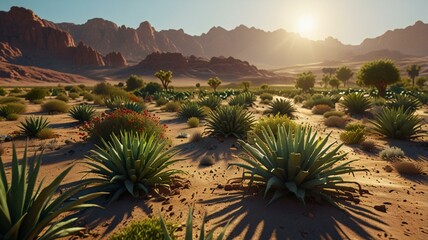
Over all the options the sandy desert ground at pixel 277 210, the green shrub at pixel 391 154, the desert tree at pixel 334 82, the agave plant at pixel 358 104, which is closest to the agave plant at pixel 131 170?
the sandy desert ground at pixel 277 210

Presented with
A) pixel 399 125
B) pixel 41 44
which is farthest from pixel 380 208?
pixel 41 44

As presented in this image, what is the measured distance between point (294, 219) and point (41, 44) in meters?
167

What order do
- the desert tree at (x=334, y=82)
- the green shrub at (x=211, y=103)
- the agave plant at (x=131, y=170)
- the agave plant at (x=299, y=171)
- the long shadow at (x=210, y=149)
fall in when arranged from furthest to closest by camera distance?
the desert tree at (x=334, y=82), the green shrub at (x=211, y=103), the long shadow at (x=210, y=149), the agave plant at (x=131, y=170), the agave plant at (x=299, y=171)

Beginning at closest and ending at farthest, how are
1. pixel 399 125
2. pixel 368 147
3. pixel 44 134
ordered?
pixel 368 147, pixel 399 125, pixel 44 134

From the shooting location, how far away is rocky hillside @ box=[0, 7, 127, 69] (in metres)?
140

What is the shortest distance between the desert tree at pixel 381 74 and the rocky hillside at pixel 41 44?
135 m

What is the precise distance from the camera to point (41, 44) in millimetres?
145625

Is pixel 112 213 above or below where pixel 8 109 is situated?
below

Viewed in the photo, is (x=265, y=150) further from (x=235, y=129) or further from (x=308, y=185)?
(x=235, y=129)

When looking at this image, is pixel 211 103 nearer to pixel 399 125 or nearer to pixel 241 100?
pixel 241 100

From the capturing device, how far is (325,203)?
5.66 m

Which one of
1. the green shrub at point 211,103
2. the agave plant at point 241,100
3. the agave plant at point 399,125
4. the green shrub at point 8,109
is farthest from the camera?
the agave plant at point 241,100

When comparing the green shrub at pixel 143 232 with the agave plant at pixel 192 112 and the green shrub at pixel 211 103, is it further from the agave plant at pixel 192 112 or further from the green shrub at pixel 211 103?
the green shrub at pixel 211 103

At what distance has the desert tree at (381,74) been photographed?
108 feet
